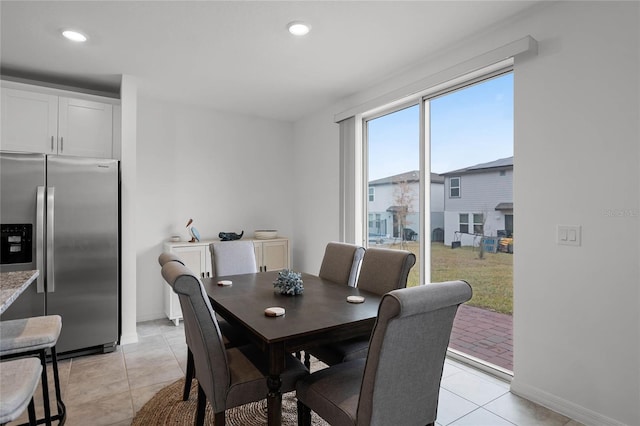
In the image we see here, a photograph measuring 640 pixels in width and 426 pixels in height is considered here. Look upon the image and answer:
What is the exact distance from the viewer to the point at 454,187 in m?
3.15

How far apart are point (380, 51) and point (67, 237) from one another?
304 cm

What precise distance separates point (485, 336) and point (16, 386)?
311 centimetres

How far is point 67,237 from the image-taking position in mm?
3033

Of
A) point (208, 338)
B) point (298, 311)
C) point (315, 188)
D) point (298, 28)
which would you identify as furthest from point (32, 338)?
point (315, 188)

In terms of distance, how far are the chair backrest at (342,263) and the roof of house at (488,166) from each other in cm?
114

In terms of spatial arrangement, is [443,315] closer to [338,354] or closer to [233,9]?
[338,354]

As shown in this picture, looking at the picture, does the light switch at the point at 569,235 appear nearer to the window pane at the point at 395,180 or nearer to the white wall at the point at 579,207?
the white wall at the point at 579,207

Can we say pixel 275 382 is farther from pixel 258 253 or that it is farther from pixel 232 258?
pixel 258 253

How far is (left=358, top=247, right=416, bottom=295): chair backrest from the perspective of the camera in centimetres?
234

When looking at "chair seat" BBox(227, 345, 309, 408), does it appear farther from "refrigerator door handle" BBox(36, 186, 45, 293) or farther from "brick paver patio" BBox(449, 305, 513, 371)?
"refrigerator door handle" BBox(36, 186, 45, 293)

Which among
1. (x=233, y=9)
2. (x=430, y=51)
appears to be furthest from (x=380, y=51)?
(x=233, y=9)

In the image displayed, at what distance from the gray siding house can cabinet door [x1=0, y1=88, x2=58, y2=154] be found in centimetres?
363

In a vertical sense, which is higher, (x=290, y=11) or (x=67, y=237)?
(x=290, y=11)

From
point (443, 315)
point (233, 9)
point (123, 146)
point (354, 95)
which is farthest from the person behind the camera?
point (354, 95)
